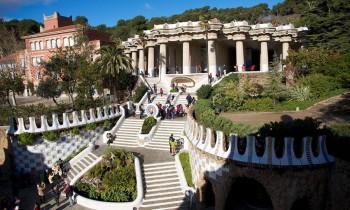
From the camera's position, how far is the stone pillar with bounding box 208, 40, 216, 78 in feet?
128

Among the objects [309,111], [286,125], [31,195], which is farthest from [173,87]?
[286,125]

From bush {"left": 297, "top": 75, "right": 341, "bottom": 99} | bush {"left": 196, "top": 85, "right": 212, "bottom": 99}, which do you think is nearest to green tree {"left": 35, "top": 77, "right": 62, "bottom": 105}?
bush {"left": 196, "top": 85, "right": 212, "bottom": 99}

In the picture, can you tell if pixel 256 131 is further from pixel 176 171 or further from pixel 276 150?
pixel 176 171

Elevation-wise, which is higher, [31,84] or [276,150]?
[31,84]

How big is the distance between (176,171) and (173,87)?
18201 mm

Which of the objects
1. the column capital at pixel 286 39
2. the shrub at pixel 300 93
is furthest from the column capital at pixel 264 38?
the shrub at pixel 300 93

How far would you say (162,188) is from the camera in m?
18.8

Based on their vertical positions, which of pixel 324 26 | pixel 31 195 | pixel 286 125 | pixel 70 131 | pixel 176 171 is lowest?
pixel 31 195

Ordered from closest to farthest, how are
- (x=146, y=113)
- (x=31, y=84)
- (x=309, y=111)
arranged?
(x=309, y=111) < (x=146, y=113) < (x=31, y=84)

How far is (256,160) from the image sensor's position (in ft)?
44.9

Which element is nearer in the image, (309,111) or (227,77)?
(309,111)

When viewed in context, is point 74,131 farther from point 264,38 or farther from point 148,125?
point 264,38

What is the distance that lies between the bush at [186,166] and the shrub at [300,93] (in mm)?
12425

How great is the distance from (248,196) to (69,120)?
16804 mm
